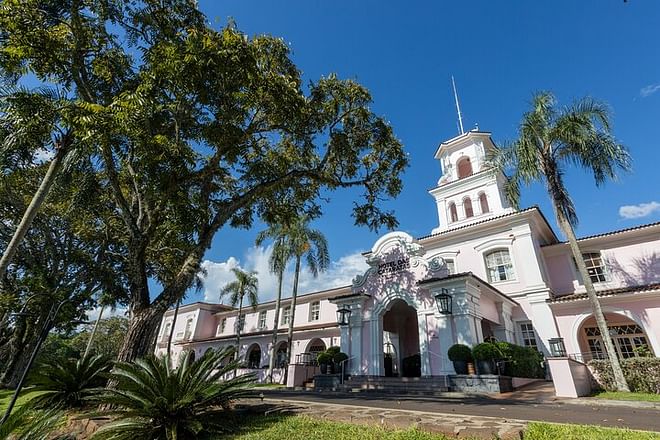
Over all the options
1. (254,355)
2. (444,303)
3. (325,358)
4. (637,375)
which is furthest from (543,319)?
(254,355)

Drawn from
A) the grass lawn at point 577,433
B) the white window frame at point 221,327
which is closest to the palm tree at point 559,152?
the grass lawn at point 577,433

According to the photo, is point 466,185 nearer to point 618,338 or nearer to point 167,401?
point 618,338

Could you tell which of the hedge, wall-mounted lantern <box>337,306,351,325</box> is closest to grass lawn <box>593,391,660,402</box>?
the hedge

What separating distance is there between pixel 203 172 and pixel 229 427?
21.2ft

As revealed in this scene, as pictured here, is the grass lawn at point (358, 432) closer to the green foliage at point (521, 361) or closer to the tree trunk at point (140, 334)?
the tree trunk at point (140, 334)

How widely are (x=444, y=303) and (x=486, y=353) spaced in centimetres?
214

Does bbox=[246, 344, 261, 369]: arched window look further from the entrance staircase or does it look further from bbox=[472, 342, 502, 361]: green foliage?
bbox=[472, 342, 502, 361]: green foliage

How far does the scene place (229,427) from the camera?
515 centimetres

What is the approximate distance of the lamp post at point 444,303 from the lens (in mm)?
12070

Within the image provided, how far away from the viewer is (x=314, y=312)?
26.8 m

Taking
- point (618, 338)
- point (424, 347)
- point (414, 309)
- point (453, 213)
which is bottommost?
point (424, 347)

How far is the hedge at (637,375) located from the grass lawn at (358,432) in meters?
8.40

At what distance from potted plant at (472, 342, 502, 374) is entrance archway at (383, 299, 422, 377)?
15.0ft

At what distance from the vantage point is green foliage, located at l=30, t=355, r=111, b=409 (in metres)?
7.68
